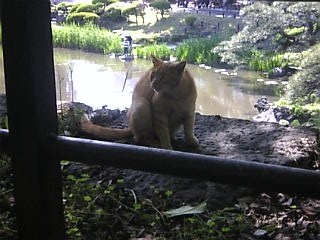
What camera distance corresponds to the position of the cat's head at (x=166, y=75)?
2717 mm

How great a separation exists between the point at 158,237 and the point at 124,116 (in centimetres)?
161

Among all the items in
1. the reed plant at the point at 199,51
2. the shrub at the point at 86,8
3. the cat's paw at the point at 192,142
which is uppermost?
the shrub at the point at 86,8

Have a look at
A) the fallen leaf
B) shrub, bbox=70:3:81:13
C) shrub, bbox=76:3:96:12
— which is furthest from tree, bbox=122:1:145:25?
the fallen leaf

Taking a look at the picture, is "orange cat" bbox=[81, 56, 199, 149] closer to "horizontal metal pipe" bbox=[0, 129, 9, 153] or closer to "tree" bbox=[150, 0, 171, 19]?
"horizontal metal pipe" bbox=[0, 129, 9, 153]

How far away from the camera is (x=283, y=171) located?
96 cm

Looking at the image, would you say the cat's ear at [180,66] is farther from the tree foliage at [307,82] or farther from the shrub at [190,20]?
the shrub at [190,20]

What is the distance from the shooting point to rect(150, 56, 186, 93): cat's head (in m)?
2.72

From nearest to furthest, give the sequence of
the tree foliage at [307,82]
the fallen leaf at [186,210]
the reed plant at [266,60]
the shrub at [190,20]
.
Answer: the fallen leaf at [186,210] < the tree foliage at [307,82] < the shrub at [190,20] < the reed plant at [266,60]

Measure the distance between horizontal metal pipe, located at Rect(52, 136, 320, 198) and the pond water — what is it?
118 inches

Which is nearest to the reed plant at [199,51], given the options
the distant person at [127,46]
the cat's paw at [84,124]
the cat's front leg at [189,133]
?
the distant person at [127,46]

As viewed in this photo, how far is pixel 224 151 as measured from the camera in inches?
106

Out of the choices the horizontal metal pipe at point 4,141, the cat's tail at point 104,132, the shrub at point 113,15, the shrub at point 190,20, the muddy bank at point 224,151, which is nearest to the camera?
the horizontal metal pipe at point 4,141

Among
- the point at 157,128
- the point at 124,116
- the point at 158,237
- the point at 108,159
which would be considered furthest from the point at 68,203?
the point at 124,116

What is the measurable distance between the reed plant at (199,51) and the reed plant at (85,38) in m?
0.68
